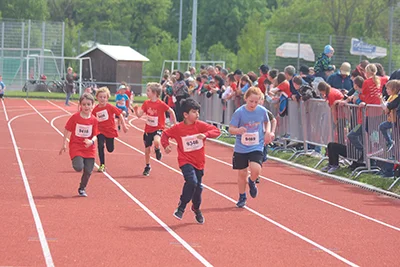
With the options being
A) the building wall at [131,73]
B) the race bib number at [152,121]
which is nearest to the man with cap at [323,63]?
the race bib number at [152,121]

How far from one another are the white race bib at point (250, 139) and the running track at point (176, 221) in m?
0.93

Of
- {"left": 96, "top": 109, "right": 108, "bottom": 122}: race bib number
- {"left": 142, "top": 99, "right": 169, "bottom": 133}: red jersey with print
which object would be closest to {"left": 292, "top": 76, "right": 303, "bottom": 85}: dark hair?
{"left": 142, "top": 99, "right": 169, "bottom": 133}: red jersey with print

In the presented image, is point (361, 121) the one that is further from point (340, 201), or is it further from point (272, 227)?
point (272, 227)

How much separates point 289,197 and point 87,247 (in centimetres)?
553

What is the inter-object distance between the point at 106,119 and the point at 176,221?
5.48m

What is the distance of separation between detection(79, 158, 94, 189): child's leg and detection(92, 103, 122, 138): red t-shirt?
2.93 meters

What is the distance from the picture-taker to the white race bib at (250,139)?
1211 centimetres

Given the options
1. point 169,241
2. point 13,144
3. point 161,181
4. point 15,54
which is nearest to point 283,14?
point 15,54

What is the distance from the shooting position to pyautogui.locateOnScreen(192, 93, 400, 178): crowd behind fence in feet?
51.4

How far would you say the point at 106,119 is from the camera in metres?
16.2

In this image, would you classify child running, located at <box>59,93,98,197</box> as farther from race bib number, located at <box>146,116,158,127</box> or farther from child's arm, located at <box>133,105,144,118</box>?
race bib number, located at <box>146,116,158,127</box>

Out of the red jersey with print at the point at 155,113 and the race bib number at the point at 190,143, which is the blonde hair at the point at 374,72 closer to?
the red jersey with print at the point at 155,113

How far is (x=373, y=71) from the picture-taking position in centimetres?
1641

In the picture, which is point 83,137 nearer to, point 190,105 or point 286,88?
point 190,105
